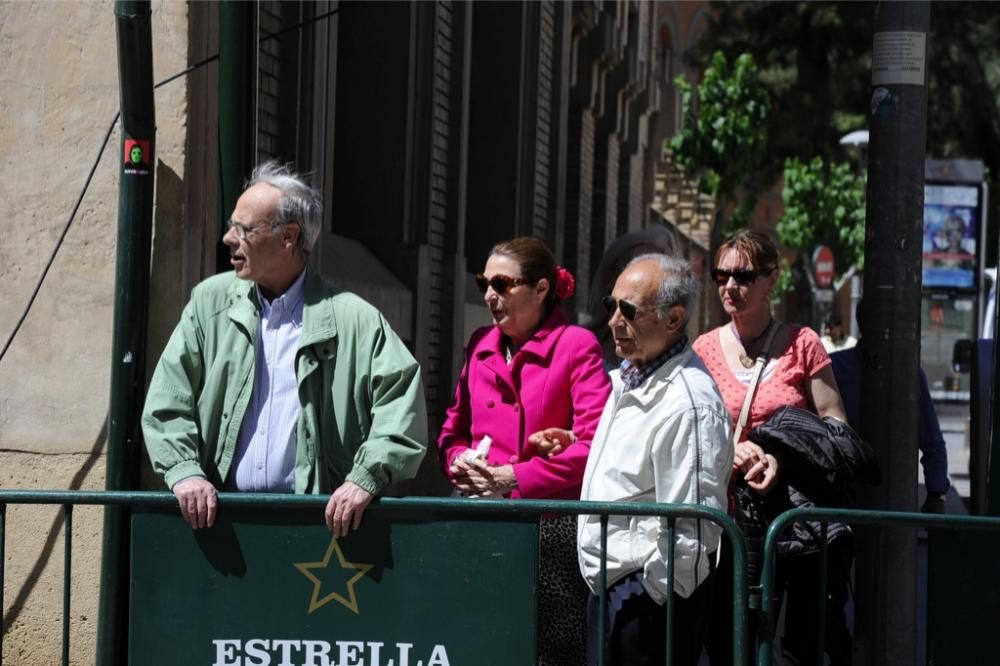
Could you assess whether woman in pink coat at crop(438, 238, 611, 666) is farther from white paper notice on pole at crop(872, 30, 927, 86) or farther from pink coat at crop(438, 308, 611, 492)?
white paper notice on pole at crop(872, 30, 927, 86)

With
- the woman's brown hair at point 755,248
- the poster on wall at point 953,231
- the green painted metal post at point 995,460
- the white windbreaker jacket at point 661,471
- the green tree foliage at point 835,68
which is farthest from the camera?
the green tree foliage at point 835,68

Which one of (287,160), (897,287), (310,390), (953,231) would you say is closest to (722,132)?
(953,231)

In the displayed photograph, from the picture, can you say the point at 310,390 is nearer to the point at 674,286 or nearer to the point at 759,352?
the point at 674,286

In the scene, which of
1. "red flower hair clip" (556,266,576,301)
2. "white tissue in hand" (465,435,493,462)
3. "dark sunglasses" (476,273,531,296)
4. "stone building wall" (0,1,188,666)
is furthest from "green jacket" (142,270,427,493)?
"stone building wall" (0,1,188,666)

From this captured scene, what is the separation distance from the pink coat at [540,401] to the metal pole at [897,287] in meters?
1.22

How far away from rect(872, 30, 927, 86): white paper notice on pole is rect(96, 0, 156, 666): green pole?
2.58m

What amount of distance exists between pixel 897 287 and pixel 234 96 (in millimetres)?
2438

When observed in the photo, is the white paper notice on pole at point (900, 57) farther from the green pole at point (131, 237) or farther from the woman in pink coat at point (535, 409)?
the green pole at point (131, 237)

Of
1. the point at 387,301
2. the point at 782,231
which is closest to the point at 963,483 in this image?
the point at 387,301

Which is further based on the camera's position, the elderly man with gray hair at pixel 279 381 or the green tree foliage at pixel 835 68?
the green tree foliage at pixel 835 68

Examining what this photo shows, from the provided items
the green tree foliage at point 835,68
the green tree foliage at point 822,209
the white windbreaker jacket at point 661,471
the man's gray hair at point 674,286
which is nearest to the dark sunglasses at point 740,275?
the man's gray hair at point 674,286

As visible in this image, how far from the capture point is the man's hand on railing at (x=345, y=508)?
14.1 ft

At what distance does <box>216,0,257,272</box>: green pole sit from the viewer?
5.61m

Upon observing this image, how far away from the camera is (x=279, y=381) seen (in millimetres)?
4625
